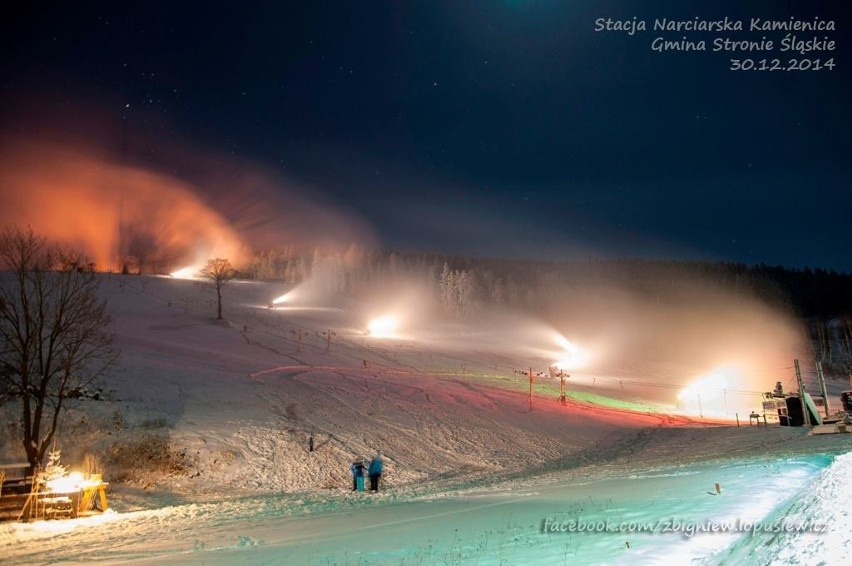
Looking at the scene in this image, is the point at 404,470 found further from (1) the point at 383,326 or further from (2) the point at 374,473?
(1) the point at 383,326

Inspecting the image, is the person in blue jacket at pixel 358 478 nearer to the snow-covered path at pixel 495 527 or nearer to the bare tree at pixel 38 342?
the snow-covered path at pixel 495 527

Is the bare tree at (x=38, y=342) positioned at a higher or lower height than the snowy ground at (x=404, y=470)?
higher

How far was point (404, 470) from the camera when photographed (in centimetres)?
2941

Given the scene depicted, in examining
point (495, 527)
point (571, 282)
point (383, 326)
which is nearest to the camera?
point (495, 527)

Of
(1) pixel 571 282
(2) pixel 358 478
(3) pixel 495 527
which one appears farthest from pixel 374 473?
(1) pixel 571 282

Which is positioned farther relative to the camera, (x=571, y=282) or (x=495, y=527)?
(x=571, y=282)

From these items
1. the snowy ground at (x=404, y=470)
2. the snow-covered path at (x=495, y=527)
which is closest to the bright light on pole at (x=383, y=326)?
the snowy ground at (x=404, y=470)

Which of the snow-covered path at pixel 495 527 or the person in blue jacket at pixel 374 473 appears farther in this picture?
the person in blue jacket at pixel 374 473

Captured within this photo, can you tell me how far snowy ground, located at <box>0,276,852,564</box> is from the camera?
32.0ft

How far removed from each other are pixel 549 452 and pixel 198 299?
248ft

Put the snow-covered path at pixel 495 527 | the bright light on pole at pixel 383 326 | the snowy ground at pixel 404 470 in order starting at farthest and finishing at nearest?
the bright light on pole at pixel 383 326
the snowy ground at pixel 404 470
the snow-covered path at pixel 495 527

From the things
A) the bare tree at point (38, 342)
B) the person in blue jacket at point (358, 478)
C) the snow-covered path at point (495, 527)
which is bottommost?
the person in blue jacket at point (358, 478)

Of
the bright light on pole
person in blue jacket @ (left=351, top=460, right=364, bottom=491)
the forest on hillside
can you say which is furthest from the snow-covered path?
the forest on hillside

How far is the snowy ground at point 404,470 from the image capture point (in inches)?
384
